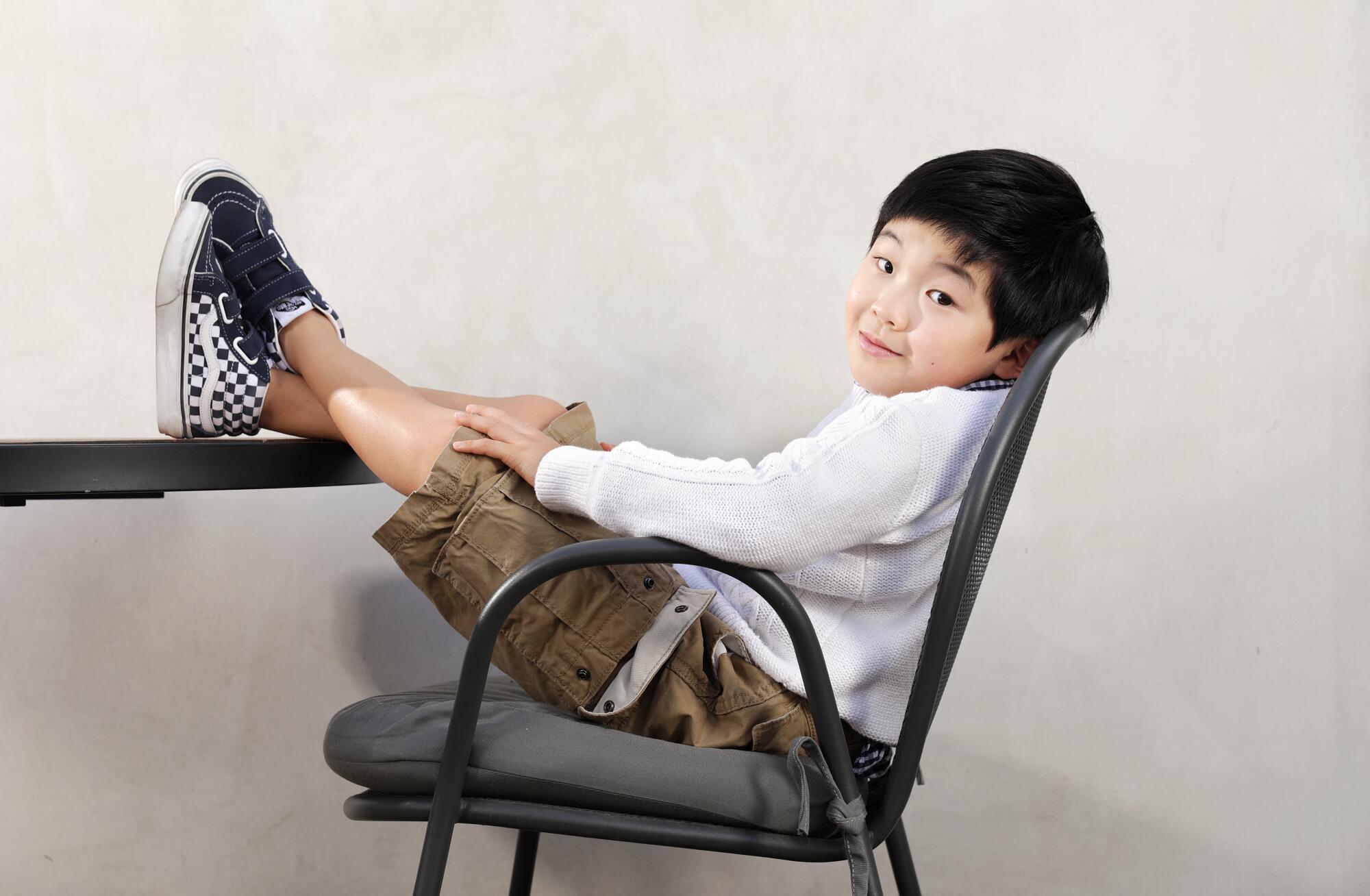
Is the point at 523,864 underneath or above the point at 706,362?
underneath

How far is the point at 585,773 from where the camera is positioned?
0.80 meters

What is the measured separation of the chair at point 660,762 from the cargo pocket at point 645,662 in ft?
0.18

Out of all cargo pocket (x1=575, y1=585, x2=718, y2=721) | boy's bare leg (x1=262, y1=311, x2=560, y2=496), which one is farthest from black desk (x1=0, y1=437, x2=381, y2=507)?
cargo pocket (x1=575, y1=585, x2=718, y2=721)

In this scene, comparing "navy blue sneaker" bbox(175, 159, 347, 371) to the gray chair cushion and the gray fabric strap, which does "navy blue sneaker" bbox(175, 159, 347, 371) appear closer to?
the gray chair cushion

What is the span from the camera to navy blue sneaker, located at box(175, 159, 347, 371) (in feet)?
3.71

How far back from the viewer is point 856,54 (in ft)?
5.03

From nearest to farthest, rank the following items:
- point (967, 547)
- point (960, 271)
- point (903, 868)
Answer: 1. point (967, 547)
2. point (960, 271)
3. point (903, 868)

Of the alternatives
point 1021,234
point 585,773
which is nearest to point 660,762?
point 585,773

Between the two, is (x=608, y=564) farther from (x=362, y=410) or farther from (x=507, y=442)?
(x=362, y=410)

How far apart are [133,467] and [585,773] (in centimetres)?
45

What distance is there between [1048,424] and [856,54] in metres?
0.64

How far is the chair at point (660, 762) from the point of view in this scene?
0.78m

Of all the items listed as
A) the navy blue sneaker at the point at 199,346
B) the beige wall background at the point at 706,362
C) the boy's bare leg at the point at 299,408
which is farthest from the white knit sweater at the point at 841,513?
the beige wall background at the point at 706,362

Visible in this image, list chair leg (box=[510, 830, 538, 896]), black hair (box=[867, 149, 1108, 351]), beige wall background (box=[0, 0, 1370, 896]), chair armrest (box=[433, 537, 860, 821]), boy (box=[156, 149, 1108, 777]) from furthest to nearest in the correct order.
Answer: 1. beige wall background (box=[0, 0, 1370, 896])
2. chair leg (box=[510, 830, 538, 896])
3. black hair (box=[867, 149, 1108, 351])
4. boy (box=[156, 149, 1108, 777])
5. chair armrest (box=[433, 537, 860, 821])
